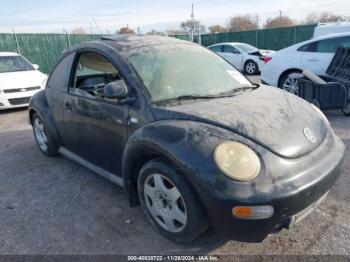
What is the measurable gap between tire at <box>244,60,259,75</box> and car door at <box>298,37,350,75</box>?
6.94 metres

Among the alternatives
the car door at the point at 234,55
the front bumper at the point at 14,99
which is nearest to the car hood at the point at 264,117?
the front bumper at the point at 14,99

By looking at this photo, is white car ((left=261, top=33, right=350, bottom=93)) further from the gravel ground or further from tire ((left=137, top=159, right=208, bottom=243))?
tire ((left=137, top=159, right=208, bottom=243))

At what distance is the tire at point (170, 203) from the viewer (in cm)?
234

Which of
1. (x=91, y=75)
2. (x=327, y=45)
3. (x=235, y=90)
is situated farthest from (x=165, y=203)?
(x=327, y=45)

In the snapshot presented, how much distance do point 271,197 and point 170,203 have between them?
84 centimetres

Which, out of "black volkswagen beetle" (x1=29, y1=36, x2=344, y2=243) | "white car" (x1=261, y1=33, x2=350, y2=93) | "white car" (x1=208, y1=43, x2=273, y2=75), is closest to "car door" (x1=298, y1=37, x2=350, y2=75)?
"white car" (x1=261, y1=33, x2=350, y2=93)

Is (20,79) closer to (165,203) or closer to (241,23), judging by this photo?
(165,203)

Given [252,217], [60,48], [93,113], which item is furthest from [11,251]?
[60,48]

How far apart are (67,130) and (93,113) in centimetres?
79

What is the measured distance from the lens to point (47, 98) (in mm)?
4270

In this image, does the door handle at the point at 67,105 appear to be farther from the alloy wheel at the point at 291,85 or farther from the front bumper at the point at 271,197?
the alloy wheel at the point at 291,85

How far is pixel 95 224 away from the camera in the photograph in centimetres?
301

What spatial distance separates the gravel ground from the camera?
8.57 ft

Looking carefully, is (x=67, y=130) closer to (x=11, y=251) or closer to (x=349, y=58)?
(x=11, y=251)
